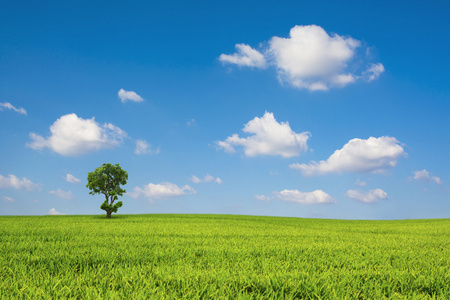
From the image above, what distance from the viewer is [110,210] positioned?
3431 cm

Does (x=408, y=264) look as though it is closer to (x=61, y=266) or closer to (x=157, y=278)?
(x=157, y=278)

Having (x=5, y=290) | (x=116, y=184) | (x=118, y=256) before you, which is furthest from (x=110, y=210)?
(x=5, y=290)

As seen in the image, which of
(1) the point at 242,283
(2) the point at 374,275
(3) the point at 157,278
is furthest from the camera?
(2) the point at 374,275

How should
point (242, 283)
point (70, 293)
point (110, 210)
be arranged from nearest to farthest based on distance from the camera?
point (70, 293)
point (242, 283)
point (110, 210)

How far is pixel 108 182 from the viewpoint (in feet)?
114

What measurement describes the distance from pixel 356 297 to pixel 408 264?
3322mm

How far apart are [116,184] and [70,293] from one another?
33517 millimetres

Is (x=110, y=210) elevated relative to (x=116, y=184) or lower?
lower

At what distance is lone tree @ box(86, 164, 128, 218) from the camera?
33.7m

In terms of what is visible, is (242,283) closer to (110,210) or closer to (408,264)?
(408,264)

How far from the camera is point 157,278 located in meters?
4.31

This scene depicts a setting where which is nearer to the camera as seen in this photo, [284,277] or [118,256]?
[284,277]

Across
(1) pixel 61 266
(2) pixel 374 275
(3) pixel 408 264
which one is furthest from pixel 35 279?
(3) pixel 408 264

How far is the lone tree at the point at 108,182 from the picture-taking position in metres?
33.7
